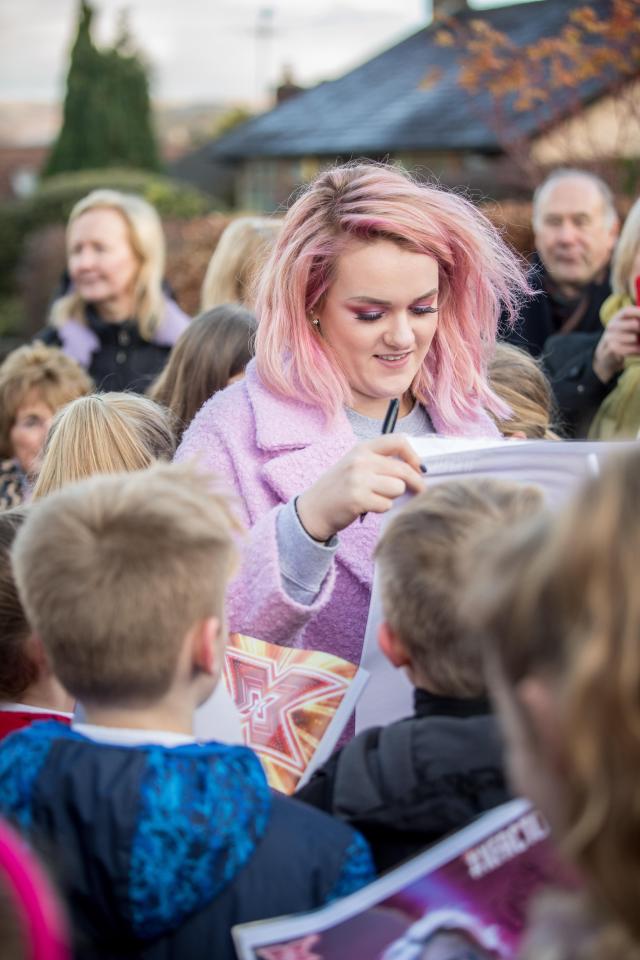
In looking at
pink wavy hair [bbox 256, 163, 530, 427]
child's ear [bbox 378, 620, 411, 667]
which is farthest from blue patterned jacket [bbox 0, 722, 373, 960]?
pink wavy hair [bbox 256, 163, 530, 427]

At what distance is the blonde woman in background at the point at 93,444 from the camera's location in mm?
2943

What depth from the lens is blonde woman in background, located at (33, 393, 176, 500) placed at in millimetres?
2943

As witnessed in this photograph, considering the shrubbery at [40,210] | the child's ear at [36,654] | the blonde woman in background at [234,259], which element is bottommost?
the child's ear at [36,654]

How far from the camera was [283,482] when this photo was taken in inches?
100

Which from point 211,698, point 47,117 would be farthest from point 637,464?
point 47,117

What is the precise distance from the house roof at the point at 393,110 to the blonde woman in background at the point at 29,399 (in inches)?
764

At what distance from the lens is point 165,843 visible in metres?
1.59

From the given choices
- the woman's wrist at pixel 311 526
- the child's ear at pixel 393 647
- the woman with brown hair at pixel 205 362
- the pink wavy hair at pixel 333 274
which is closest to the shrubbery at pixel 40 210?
the woman with brown hair at pixel 205 362

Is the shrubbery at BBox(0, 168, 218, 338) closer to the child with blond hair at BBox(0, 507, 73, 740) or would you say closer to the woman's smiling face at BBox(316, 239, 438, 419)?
the woman's smiling face at BBox(316, 239, 438, 419)

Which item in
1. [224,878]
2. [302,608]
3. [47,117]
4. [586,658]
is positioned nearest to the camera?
[586,658]

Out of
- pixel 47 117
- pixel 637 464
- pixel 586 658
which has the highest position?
pixel 47 117

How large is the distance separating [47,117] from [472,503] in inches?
4018

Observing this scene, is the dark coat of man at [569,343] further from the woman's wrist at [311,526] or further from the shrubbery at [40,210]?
the shrubbery at [40,210]

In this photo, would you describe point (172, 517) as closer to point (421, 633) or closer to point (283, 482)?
point (421, 633)
